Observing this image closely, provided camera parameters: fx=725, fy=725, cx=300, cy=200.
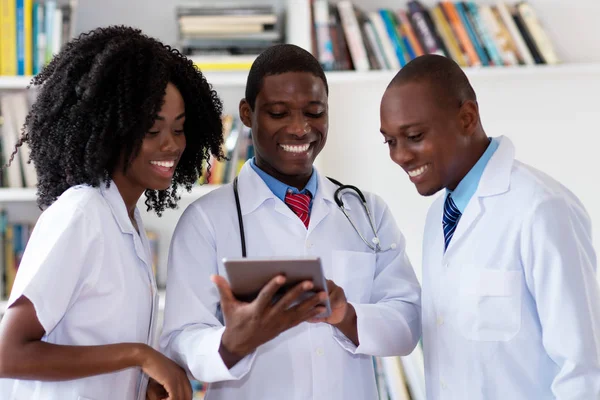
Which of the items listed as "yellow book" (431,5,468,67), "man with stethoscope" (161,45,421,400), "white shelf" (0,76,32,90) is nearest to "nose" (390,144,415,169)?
"man with stethoscope" (161,45,421,400)

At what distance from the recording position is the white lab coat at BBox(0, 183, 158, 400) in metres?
1.28

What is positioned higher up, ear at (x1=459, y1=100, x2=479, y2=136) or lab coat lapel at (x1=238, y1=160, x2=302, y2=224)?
ear at (x1=459, y1=100, x2=479, y2=136)

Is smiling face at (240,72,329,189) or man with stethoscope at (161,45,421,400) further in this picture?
smiling face at (240,72,329,189)

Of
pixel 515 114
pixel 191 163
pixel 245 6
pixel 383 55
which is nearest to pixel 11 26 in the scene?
pixel 245 6

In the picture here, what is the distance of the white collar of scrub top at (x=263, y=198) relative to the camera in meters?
1.62

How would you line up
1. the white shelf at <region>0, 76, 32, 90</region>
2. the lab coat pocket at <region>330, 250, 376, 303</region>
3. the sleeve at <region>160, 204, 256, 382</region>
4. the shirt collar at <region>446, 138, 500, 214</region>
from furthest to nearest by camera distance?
1. the white shelf at <region>0, 76, 32, 90</region>
2. the lab coat pocket at <region>330, 250, 376, 303</region>
3. the shirt collar at <region>446, 138, 500, 214</region>
4. the sleeve at <region>160, 204, 256, 382</region>

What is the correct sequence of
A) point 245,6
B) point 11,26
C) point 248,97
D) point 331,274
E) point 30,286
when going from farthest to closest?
point 245,6 → point 11,26 → point 248,97 → point 331,274 → point 30,286

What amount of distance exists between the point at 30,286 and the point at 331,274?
0.63 m

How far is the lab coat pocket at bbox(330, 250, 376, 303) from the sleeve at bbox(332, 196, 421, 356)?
4 centimetres

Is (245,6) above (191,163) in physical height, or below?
above

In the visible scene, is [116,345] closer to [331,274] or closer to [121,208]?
[121,208]

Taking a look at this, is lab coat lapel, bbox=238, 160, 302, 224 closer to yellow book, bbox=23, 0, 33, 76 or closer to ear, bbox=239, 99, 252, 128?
ear, bbox=239, 99, 252, 128

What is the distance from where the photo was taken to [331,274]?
62.7 inches

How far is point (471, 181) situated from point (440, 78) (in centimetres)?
23
